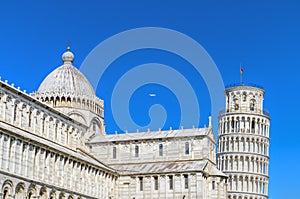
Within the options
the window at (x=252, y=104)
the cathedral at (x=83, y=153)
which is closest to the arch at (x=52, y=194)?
the cathedral at (x=83, y=153)

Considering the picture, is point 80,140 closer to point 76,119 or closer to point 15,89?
point 76,119

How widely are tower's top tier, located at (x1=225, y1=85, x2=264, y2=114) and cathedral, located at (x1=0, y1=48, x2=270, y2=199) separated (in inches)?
1282

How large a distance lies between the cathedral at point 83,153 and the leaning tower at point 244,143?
2709 centimetres

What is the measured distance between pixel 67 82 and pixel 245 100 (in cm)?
4347

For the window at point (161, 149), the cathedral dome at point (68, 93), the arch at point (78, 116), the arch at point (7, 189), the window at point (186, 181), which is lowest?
the arch at point (7, 189)

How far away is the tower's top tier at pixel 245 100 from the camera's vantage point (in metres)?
117

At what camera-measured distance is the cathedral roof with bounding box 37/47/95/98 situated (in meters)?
87.1

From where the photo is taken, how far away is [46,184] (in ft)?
198

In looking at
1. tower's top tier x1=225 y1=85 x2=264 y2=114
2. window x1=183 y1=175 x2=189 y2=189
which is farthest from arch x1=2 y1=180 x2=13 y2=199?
tower's top tier x1=225 y1=85 x2=264 y2=114

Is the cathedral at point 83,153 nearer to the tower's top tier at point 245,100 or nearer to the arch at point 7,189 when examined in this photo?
the arch at point 7,189

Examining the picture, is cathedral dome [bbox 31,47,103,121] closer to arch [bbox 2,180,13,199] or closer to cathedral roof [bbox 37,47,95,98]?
cathedral roof [bbox 37,47,95,98]

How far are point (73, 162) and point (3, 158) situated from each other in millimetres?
14507

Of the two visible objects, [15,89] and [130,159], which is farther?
[130,159]

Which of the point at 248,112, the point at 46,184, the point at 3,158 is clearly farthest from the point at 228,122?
the point at 3,158
